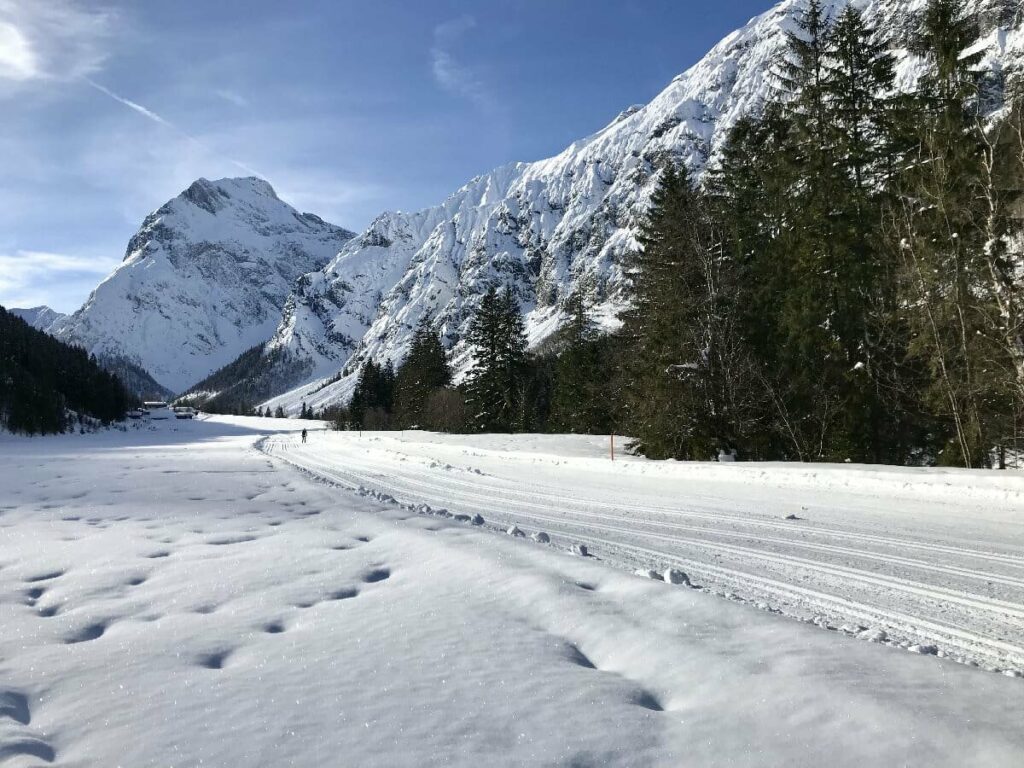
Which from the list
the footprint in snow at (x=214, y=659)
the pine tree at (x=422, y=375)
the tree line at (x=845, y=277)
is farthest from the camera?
the pine tree at (x=422, y=375)

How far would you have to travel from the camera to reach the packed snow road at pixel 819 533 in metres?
4.05

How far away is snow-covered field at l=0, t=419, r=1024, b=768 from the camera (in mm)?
2135

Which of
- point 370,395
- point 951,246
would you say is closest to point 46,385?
point 370,395

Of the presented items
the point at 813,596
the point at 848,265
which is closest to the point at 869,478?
the point at 813,596

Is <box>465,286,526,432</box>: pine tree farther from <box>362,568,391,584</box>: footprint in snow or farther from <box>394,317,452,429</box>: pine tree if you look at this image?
<box>362,568,391,584</box>: footprint in snow

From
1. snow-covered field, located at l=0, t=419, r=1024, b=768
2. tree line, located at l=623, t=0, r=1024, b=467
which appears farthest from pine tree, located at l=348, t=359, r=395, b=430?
snow-covered field, located at l=0, t=419, r=1024, b=768

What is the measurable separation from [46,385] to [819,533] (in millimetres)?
92483

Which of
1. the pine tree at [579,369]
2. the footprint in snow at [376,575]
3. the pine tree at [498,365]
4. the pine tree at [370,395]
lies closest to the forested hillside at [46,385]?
the pine tree at [370,395]

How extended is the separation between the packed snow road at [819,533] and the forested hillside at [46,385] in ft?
236

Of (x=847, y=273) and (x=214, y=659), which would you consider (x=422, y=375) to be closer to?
(x=847, y=273)

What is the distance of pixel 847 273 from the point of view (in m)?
17.8

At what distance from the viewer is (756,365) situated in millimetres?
18250

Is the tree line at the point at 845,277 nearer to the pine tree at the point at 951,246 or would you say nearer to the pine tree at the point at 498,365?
the pine tree at the point at 951,246

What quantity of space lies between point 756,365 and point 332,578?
16.4 metres
